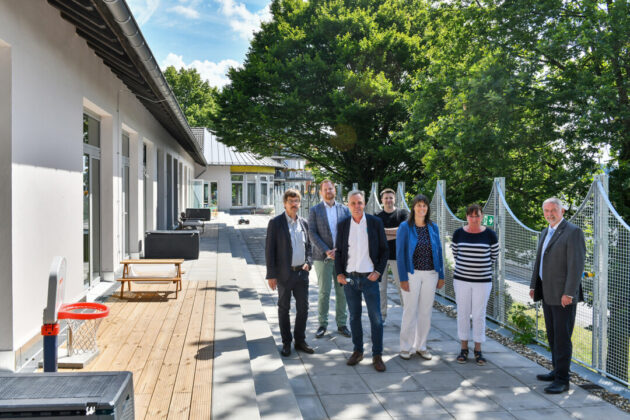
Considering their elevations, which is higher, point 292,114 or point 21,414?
point 292,114

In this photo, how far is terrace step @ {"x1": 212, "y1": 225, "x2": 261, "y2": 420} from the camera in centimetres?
370

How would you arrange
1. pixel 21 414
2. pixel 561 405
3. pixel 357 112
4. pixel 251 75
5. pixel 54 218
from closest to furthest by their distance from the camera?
pixel 21 414, pixel 561 405, pixel 54 218, pixel 357 112, pixel 251 75

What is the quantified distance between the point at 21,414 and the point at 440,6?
1277 cm

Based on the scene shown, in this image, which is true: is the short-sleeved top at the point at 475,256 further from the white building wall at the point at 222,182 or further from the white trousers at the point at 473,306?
the white building wall at the point at 222,182

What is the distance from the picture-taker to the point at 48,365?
9.31 feet

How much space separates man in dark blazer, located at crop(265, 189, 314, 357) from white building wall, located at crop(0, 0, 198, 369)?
2223 millimetres

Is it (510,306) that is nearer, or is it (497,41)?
(510,306)

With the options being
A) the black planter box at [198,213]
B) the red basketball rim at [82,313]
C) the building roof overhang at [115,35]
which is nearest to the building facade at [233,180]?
the black planter box at [198,213]

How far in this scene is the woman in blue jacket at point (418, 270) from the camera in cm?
552

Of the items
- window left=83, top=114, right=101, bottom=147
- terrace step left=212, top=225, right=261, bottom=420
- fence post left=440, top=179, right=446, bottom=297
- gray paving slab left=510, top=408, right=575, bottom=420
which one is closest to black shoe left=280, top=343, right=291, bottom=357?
terrace step left=212, top=225, right=261, bottom=420

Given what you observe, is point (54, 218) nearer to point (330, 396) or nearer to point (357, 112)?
point (330, 396)

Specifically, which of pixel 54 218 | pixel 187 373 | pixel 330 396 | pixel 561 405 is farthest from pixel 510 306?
pixel 54 218

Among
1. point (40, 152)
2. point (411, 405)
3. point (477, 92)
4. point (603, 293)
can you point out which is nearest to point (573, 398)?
point (603, 293)

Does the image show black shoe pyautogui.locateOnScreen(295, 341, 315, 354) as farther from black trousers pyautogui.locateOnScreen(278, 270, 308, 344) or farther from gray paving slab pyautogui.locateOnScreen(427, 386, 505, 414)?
gray paving slab pyautogui.locateOnScreen(427, 386, 505, 414)
